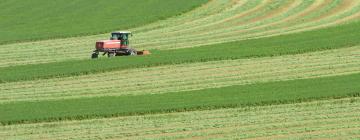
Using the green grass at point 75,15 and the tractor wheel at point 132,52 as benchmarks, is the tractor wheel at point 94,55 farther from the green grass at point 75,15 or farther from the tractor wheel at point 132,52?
the green grass at point 75,15

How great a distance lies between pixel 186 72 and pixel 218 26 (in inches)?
625

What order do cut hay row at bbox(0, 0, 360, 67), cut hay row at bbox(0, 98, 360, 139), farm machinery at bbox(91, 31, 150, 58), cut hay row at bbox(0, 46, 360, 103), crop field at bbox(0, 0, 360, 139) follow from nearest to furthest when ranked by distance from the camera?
1. cut hay row at bbox(0, 98, 360, 139)
2. crop field at bbox(0, 0, 360, 139)
3. cut hay row at bbox(0, 46, 360, 103)
4. farm machinery at bbox(91, 31, 150, 58)
5. cut hay row at bbox(0, 0, 360, 67)

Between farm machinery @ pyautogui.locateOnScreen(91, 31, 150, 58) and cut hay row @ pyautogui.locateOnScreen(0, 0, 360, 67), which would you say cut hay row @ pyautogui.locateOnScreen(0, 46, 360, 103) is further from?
cut hay row @ pyautogui.locateOnScreen(0, 0, 360, 67)

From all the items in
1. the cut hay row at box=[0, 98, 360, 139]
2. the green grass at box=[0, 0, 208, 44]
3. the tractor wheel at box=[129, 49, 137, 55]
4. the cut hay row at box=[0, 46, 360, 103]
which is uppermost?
the green grass at box=[0, 0, 208, 44]

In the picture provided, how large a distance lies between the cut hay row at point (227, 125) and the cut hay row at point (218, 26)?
17.2m

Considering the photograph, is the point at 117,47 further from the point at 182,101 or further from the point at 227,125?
the point at 227,125

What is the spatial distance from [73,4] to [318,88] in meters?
35.6

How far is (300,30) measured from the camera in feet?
192

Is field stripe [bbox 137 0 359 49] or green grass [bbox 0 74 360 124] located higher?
field stripe [bbox 137 0 359 49]

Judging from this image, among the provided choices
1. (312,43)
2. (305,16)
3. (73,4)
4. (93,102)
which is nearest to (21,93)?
(93,102)

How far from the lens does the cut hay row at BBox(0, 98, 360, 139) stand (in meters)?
33.9

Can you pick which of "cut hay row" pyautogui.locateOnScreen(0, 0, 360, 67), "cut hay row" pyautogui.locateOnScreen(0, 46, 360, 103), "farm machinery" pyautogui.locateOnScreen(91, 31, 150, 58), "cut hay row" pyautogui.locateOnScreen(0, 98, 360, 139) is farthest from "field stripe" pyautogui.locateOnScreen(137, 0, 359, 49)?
"cut hay row" pyautogui.locateOnScreen(0, 98, 360, 139)

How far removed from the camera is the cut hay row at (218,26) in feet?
186

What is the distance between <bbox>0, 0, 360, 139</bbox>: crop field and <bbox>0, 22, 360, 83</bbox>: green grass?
6 centimetres
